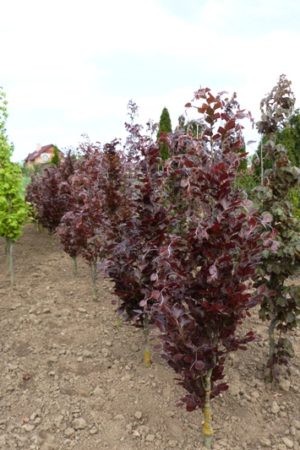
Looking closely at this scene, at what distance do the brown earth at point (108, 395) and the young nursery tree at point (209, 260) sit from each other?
3.03 ft

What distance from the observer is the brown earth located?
4.00 metres

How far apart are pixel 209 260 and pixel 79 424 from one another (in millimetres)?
2305

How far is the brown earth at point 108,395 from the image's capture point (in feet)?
13.1

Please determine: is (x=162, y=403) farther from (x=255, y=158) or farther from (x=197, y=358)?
(x=255, y=158)

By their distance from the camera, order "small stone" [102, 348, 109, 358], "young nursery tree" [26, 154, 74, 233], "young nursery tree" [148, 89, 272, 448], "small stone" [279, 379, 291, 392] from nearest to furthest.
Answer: "young nursery tree" [148, 89, 272, 448], "small stone" [279, 379, 291, 392], "small stone" [102, 348, 109, 358], "young nursery tree" [26, 154, 74, 233]

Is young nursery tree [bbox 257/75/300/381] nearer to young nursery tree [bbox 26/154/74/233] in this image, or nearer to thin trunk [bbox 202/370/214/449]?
thin trunk [bbox 202/370/214/449]

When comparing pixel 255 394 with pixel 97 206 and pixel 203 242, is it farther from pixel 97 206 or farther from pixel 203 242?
pixel 97 206

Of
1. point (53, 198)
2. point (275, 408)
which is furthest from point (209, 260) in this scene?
point (53, 198)

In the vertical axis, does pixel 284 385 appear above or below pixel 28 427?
above

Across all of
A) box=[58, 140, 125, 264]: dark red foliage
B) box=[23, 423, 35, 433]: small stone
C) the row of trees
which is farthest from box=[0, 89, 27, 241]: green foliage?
box=[23, 423, 35, 433]: small stone

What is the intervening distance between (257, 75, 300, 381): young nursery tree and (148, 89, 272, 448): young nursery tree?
99 centimetres

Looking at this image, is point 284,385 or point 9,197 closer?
point 284,385

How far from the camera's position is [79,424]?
4164 mm

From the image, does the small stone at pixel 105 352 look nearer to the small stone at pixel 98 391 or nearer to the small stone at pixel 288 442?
the small stone at pixel 98 391
